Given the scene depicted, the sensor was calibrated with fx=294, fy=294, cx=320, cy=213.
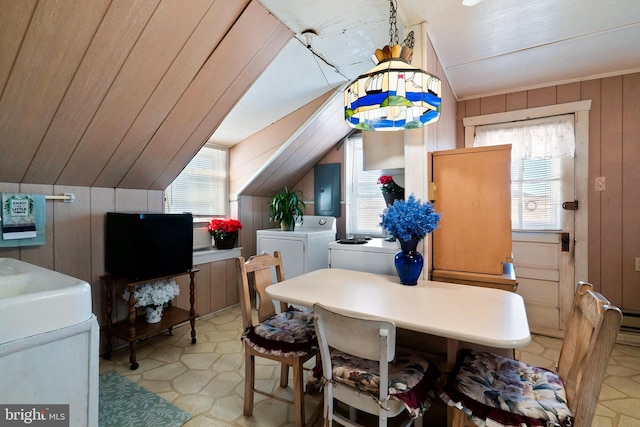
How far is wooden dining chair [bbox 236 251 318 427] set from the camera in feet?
5.11

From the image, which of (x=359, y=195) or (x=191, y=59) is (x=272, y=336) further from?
(x=359, y=195)

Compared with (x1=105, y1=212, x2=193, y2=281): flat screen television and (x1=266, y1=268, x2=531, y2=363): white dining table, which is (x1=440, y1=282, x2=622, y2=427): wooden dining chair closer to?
(x1=266, y1=268, x2=531, y2=363): white dining table

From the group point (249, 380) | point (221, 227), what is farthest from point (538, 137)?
point (221, 227)

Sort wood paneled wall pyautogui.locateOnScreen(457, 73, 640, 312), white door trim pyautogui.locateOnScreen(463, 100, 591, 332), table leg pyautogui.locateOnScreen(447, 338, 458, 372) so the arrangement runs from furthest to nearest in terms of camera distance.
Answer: white door trim pyautogui.locateOnScreen(463, 100, 591, 332), wood paneled wall pyautogui.locateOnScreen(457, 73, 640, 312), table leg pyautogui.locateOnScreen(447, 338, 458, 372)

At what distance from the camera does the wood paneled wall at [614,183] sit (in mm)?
2611

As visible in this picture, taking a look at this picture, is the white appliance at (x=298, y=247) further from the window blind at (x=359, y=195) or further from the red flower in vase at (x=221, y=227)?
the window blind at (x=359, y=195)

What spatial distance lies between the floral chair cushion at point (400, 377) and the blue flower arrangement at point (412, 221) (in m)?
0.63

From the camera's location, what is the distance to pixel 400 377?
128cm

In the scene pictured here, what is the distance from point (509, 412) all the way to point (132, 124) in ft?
8.56

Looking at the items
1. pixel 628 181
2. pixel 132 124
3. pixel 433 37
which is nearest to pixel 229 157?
pixel 132 124

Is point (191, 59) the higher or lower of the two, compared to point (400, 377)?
higher

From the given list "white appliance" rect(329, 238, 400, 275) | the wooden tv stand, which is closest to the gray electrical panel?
"white appliance" rect(329, 238, 400, 275)

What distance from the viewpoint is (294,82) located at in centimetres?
273

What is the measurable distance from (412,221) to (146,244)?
2.05 metres
